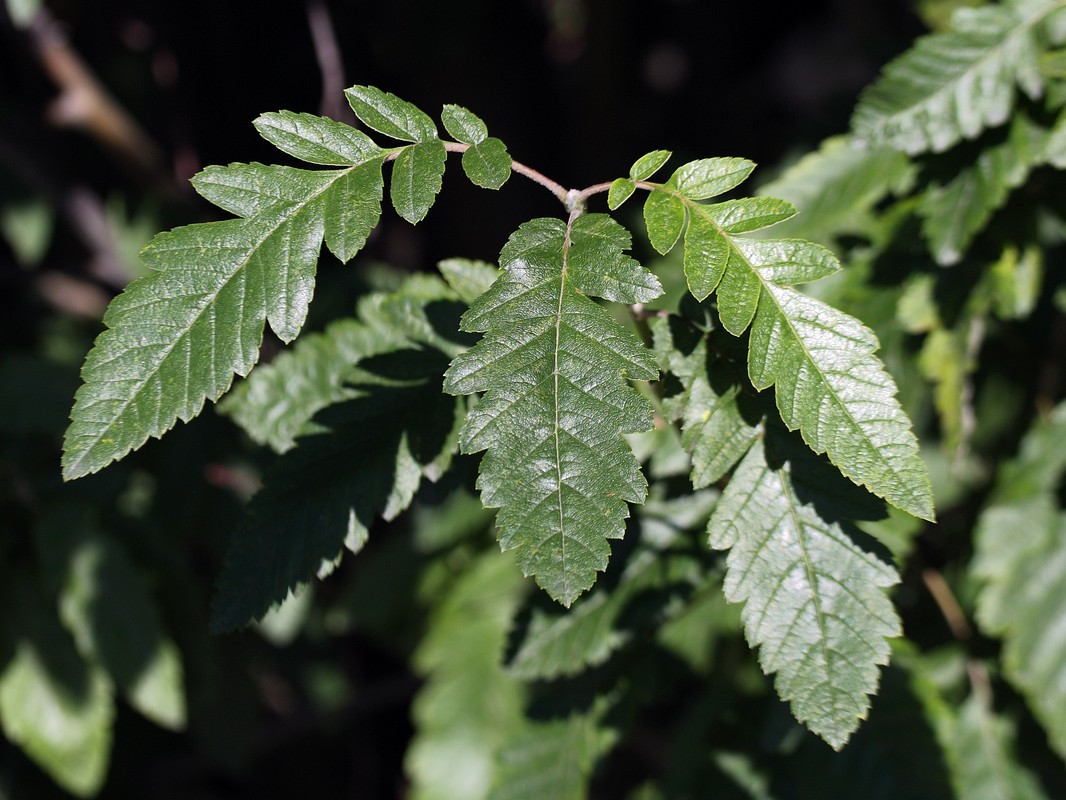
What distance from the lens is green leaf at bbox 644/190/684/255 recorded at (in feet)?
3.43

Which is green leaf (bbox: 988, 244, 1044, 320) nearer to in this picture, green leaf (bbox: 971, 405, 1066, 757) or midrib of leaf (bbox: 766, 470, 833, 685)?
green leaf (bbox: 971, 405, 1066, 757)

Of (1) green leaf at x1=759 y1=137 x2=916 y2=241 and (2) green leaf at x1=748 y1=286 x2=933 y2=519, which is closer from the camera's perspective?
(2) green leaf at x1=748 y1=286 x2=933 y2=519

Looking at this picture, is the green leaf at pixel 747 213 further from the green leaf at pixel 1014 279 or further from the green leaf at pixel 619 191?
the green leaf at pixel 1014 279

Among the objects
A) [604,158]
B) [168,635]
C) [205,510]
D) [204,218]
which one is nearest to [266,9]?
[204,218]

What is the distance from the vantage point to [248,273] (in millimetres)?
1055

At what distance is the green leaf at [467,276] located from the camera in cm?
133

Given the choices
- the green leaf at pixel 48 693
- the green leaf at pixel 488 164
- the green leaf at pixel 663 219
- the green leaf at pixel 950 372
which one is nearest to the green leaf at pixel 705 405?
the green leaf at pixel 663 219

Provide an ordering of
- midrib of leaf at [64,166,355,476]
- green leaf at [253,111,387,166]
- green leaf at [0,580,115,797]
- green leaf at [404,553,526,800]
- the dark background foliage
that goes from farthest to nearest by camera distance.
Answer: green leaf at [404,553,526,800], the dark background foliage, green leaf at [0,580,115,797], green leaf at [253,111,387,166], midrib of leaf at [64,166,355,476]

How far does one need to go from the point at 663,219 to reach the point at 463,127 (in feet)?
0.88

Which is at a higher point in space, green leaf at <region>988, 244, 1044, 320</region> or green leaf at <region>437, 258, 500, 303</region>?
green leaf at <region>437, 258, 500, 303</region>

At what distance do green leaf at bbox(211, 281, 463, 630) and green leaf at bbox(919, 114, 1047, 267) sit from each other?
78 centimetres

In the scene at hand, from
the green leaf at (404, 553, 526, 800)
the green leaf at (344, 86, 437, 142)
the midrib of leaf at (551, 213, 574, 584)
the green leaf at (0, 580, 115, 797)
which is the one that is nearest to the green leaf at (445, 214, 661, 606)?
the midrib of leaf at (551, 213, 574, 584)

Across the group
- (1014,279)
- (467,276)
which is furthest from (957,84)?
(467,276)

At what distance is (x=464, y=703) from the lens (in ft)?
7.72
